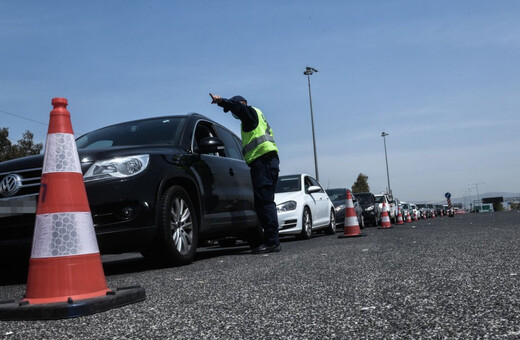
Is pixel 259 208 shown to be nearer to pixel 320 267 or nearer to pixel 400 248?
pixel 400 248

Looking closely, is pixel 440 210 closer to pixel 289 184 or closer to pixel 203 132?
pixel 289 184

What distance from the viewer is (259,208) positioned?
7.31 meters

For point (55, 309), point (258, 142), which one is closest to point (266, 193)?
point (258, 142)

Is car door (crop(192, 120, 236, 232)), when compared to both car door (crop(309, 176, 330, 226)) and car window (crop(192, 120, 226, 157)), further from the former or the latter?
car door (crop(309, 176, 330, 226))

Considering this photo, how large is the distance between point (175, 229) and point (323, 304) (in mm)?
2933

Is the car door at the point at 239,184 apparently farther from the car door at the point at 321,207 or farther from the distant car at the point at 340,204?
the distant car at the point at 340,204

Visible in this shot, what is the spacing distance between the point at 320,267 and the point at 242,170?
302 cm

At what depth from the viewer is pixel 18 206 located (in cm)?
491

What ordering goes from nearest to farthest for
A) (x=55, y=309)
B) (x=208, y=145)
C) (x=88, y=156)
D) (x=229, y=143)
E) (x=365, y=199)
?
(x=55, y=309), (x=88, y=156), (x=208, y=145), (x=229, y=143), (x=365, y=199)

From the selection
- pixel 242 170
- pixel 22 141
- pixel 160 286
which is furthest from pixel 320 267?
pixel 22 141

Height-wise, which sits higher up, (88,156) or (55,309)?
(88,156)

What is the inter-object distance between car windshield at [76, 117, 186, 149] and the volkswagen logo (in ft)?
4.55

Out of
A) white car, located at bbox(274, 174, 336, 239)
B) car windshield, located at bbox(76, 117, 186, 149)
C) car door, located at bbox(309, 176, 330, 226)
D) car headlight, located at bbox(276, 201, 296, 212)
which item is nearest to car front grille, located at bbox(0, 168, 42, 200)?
car windshield, located at bbox(76, 117, 186, 149)

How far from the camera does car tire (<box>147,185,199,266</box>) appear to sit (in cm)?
549
